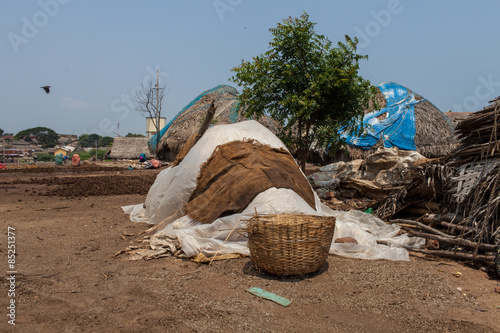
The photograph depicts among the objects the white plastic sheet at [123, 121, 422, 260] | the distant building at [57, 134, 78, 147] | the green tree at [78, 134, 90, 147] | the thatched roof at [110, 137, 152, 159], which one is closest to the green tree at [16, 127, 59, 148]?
the distant building at [57, 134, 78, 147]

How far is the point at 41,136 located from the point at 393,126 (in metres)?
63.5

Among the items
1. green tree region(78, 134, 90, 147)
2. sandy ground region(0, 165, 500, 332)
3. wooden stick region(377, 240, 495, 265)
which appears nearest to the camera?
sandy ground region(0, 165, 500, 332)

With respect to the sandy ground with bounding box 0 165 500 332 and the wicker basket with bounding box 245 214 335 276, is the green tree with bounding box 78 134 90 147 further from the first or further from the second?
the wicker basket with bounding box 245 214 335 276

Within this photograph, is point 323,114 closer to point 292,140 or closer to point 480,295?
point 292,140

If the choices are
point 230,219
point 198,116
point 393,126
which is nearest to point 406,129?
point 393,126

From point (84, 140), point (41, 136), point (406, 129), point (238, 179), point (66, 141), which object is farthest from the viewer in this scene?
point (84, 140)

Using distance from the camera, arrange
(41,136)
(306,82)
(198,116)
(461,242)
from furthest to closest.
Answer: (41,136), (198,116), (306,82), (461,242)

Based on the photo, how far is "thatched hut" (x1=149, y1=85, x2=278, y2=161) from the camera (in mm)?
21906

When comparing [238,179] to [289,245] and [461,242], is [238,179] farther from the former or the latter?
[461,242]

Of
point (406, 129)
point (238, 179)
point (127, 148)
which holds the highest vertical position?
point (406, 129)

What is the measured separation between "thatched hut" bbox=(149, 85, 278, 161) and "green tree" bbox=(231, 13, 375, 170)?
12584 mm

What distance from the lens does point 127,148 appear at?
116 ft

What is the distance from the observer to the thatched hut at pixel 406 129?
15.5m

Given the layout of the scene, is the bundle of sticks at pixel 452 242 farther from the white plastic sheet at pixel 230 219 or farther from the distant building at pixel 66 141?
the distant building at pixel 66 141
